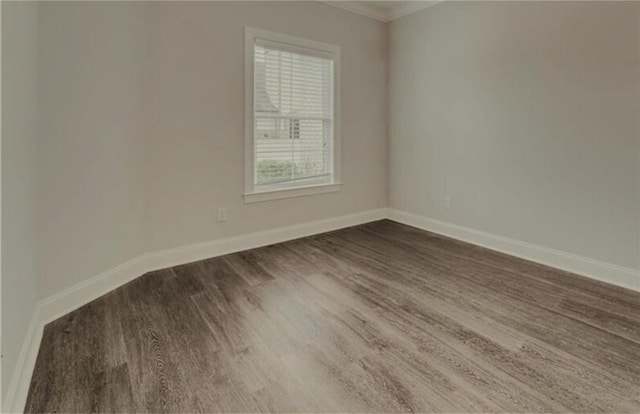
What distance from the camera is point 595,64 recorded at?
254cm

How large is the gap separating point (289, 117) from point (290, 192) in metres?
0.79

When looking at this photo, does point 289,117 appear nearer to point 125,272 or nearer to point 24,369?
point 125,272

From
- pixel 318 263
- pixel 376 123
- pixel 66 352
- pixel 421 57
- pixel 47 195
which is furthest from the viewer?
pixel 376 123

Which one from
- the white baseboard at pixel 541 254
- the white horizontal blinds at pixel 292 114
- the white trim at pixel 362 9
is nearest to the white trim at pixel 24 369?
the white horizontal blinds at pixel 292 114

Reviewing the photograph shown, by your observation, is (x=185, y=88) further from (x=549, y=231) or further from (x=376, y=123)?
(x=549, y=231)

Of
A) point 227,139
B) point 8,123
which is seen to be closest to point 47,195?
point 8,123

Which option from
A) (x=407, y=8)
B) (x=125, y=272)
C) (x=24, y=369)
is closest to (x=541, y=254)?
(x=407, y=8)

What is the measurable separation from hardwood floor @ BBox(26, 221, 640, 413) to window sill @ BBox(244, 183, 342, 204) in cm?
75

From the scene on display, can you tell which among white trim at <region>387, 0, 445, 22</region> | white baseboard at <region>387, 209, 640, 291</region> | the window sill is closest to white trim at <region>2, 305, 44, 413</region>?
the window sill

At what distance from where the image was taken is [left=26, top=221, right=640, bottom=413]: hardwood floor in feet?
4.67

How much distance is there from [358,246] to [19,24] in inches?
114

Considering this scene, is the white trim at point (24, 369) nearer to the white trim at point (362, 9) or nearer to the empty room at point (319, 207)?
the empty room at point (319, 207)

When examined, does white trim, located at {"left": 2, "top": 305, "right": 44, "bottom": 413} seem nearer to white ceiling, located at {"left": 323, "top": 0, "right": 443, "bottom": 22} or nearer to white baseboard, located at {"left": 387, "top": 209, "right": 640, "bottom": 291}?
white baseboard, located at {"left": 387, "top": 209, "right": 640, "bottom": 291}

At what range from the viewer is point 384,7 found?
3.95 m
